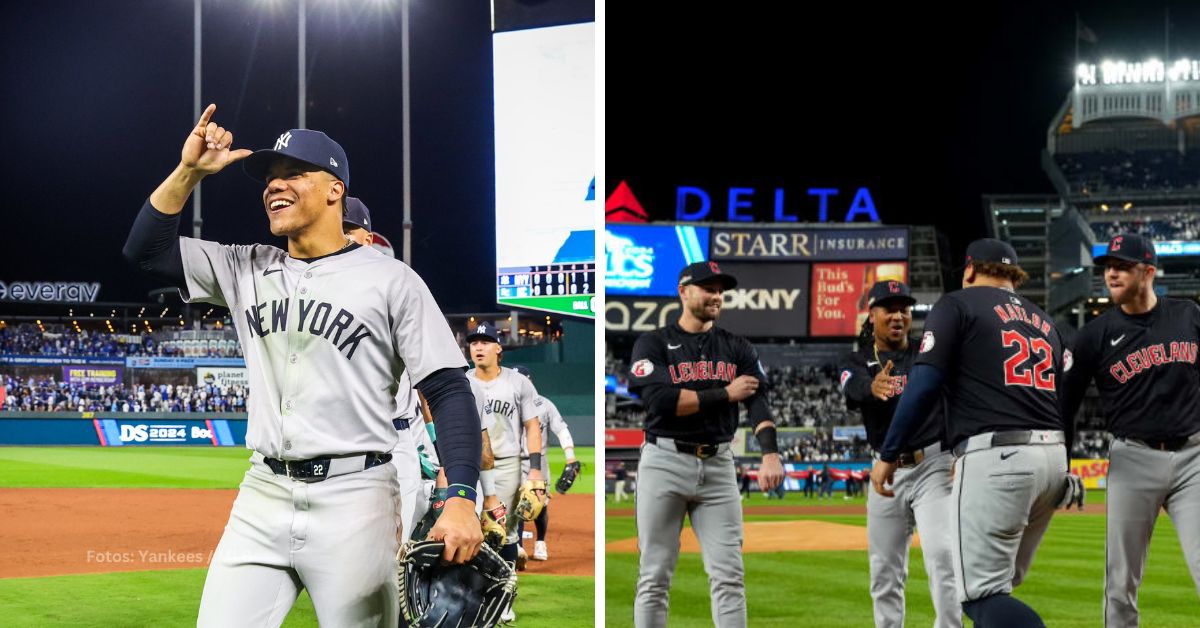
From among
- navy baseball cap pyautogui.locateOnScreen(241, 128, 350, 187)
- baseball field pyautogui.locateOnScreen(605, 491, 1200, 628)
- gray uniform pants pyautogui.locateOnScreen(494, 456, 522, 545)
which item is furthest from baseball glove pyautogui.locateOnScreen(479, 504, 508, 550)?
baseball field pyautogui.locateOnScreen(605, 491, 1200, 628)

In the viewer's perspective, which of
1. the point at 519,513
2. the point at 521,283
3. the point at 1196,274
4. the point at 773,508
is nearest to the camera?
the point at 519,513

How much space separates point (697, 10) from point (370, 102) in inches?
1370

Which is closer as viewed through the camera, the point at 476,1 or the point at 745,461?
the point at 476,1

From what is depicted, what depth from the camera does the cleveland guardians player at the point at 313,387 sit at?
2588 millimetres

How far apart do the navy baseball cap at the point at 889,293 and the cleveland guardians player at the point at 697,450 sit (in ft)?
2.81

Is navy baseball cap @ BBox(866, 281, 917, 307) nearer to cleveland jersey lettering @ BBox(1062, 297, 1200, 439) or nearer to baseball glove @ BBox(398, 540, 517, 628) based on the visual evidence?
cleveland jersey lettering @ BBox(1062, 297, 1200, 439)

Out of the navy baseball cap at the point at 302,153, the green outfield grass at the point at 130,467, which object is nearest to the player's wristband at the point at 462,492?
the navy baseball cap at the point at 302,153

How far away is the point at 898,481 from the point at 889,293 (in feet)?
3.12

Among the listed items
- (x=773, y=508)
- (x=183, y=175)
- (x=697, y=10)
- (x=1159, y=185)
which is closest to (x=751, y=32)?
(x=697, y=10)

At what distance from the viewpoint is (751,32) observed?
42062 millimetres

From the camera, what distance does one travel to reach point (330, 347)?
2691 millimetres

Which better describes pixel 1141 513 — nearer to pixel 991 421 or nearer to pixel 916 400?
pixel 991 421

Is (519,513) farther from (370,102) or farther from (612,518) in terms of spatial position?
(612,518)

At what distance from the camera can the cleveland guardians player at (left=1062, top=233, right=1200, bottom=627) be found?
180 inches
